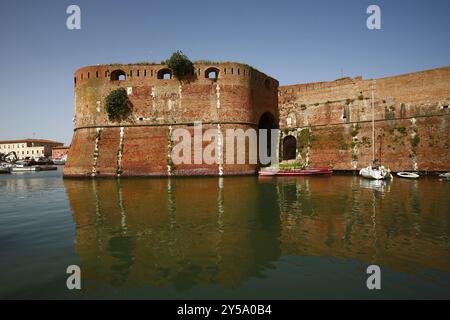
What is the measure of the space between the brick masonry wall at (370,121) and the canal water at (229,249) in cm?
1462

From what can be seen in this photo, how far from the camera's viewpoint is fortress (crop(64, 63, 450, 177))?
87.7ft

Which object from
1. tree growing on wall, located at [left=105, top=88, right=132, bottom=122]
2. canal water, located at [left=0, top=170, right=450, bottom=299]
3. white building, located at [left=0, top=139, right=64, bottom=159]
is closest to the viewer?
canal water, located at [left=0, top=170, right=450, bottom=299]

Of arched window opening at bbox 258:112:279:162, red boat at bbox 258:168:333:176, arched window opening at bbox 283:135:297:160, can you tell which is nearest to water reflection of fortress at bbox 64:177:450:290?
red boat at bbox 258:168:333:176

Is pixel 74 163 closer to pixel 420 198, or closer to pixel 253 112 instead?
pixel 253 112

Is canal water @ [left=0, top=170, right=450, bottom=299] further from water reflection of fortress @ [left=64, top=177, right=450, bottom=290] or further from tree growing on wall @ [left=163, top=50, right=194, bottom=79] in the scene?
tree growing on wall @ [left=163, top=50, right=194, bottom=79]

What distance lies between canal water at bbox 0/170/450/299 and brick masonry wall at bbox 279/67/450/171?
48.0ft

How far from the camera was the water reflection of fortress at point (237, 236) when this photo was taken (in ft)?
20.8

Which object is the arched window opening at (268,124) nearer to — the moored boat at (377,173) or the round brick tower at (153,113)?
the round brick tower at (153,113)

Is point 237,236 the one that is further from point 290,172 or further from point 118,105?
point 118,105

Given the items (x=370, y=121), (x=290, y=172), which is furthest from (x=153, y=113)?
(x=370, y=121)

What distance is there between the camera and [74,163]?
29.5 meters

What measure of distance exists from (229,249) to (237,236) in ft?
3.72

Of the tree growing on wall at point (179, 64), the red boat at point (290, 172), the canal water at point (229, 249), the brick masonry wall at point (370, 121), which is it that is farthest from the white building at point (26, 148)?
the canal water at point (229, 249)

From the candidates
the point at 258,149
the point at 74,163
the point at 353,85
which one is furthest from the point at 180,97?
the point at 353,85
